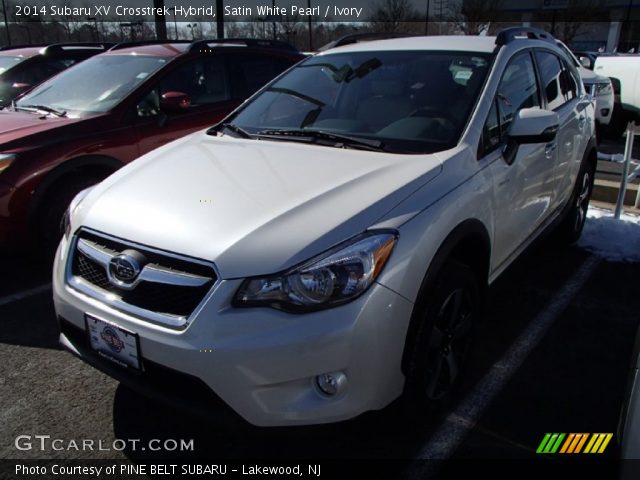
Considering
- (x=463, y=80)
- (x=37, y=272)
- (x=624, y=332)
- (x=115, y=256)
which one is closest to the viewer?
(x=115, y=256)

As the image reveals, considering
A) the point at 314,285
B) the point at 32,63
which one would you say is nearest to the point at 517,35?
the point at 314,285

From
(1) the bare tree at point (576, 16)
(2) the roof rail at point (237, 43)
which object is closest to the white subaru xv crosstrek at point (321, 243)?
(2) the roof rail at point (237, 43)

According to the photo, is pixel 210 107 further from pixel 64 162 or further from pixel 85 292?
pixel 85 292

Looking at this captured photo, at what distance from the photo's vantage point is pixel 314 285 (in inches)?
77.2

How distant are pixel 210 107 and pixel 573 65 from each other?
329 centimetres

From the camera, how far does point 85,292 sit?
7.61ft

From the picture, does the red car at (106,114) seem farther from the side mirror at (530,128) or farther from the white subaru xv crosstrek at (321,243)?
the side mirror at (530,128)

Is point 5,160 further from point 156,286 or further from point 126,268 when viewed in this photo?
point 156,286

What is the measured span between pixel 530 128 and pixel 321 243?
58.7 inches

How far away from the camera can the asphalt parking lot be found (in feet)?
7.87

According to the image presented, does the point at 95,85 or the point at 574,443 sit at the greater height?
the point at 95,85

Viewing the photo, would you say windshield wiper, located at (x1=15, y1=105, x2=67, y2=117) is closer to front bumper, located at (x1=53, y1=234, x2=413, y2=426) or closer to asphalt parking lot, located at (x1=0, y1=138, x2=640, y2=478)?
asphalt parking lot, located at (x1=0, y1=138, x2=640, y2=478)

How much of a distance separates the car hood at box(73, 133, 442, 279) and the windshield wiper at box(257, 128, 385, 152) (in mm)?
80

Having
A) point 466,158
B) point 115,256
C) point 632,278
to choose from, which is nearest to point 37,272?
point 115,256
